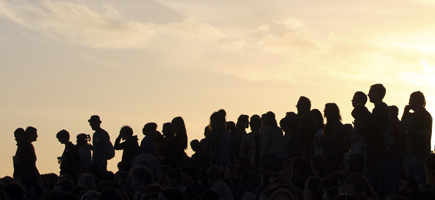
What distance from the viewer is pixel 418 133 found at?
1355 cm

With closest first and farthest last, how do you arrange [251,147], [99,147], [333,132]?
[333,132]
[251,147]
[99,147]

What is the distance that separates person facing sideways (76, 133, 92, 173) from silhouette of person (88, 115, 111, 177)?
16.4 inches

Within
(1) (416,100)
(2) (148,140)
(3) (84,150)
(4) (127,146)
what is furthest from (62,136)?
(1) (416,100)

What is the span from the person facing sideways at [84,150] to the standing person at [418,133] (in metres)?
8.32

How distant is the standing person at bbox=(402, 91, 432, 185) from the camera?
1359cm

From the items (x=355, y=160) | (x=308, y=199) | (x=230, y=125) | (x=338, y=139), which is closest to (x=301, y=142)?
(x=338, y=139)

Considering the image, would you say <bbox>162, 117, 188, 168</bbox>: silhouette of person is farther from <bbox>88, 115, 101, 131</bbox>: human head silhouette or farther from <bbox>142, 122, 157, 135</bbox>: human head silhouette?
<bbox>88, 115, 101, 131</bbox>: human head silhouette

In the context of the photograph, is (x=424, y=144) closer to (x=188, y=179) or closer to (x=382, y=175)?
(x=382, y=175)

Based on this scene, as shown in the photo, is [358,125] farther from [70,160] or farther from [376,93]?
[70,160]

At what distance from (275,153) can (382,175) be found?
13.2 ft

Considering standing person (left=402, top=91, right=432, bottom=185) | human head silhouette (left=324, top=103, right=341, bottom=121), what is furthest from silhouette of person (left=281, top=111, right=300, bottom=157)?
standing person (left=402, top=91, right=432, bottom=185)

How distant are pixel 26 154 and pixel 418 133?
9.53 meters

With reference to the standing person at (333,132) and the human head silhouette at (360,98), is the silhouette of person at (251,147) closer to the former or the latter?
the standing person at (333,132)

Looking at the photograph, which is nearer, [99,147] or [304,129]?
[304,129]
